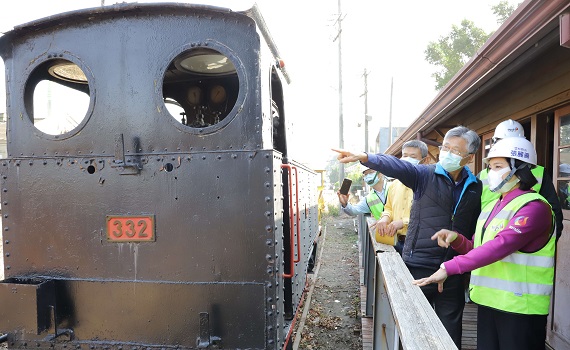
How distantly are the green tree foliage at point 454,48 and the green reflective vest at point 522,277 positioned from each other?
24.1m

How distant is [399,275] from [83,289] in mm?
2156

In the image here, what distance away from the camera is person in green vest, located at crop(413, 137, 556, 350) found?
190 centimetres

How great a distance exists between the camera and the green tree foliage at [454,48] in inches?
941

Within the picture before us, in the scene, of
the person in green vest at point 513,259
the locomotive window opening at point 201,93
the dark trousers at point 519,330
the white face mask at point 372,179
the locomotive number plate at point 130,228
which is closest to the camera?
the person in green vest at point 513,259

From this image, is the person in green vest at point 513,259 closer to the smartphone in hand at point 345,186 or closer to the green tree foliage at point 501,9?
the smartphone in hand at point 345,186

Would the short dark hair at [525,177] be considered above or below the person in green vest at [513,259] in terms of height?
above

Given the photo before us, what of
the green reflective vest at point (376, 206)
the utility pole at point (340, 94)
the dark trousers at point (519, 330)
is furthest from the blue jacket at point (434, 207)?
the utility pole at point (340, 94)

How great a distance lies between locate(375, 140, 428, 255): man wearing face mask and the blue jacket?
1.37 feet

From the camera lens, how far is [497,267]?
6.82 ft

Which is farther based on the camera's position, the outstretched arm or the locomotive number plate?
the locomotive number plate

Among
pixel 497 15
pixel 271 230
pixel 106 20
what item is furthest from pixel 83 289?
pixel 497 15

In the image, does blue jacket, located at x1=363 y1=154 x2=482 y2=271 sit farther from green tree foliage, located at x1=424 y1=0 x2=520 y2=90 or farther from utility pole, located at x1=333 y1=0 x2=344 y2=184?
green tree foliage, located at x1=424 y1=0 x2=520 y2=90

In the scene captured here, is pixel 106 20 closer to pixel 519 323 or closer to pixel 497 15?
pixel 519 323

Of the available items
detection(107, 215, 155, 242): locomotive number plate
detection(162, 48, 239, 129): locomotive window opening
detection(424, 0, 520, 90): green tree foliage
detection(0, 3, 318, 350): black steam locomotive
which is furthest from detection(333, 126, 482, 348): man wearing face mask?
detection(424, 0, 520, 90): green tree foliage
